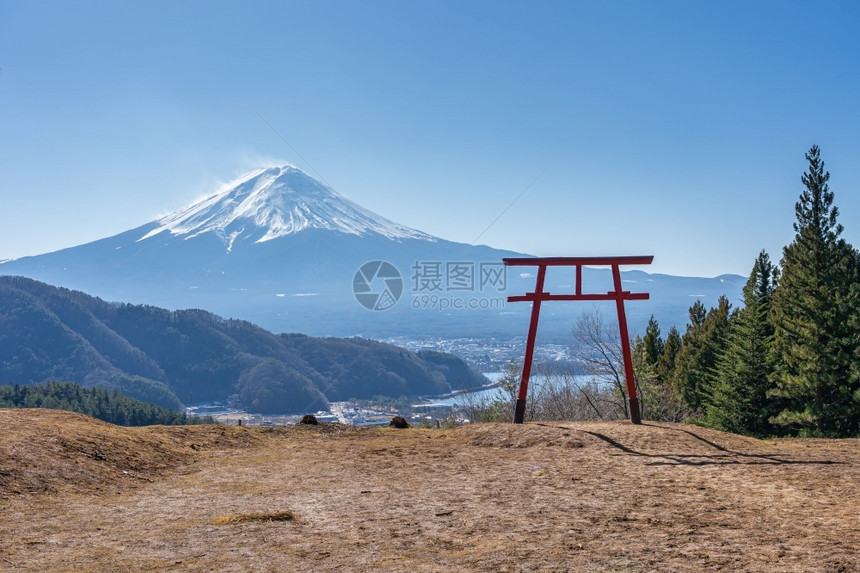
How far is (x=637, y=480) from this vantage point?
25.2 feet

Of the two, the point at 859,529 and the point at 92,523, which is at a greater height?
the point at 859,529

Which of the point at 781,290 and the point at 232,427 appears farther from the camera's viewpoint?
the point at 781,290

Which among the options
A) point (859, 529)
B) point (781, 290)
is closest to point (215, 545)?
point (859, 529)

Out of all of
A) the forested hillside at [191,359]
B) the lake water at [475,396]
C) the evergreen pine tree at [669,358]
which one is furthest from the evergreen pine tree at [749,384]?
the forested hillside at [191,359]

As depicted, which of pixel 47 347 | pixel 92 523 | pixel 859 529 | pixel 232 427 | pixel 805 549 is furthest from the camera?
pixel 47 347

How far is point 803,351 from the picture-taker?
26844mm

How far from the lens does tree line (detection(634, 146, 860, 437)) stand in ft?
85.4

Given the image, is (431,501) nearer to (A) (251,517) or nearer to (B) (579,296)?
(A) (251,517)

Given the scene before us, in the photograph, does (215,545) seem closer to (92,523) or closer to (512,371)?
(92,523)

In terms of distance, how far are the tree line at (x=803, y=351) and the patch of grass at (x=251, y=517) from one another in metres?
19.5

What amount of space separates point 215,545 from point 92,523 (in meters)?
1.61

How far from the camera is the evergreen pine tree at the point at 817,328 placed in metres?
25.9

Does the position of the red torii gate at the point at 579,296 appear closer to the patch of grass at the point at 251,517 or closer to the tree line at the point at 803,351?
the patch of grass at the point at 251,517

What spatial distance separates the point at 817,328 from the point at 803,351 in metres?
1.27
